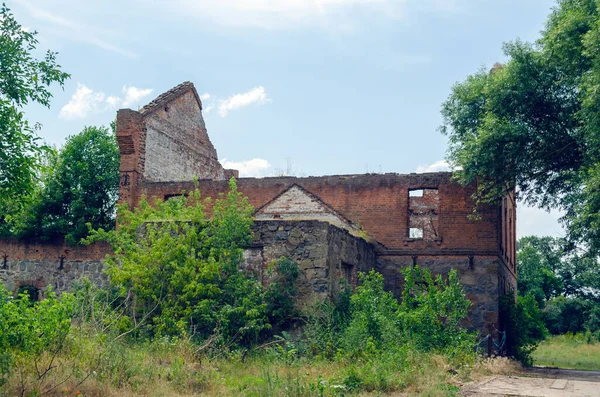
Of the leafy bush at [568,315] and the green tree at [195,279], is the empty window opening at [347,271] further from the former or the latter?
the leafy bush at [568,315]

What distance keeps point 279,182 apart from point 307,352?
410 inches

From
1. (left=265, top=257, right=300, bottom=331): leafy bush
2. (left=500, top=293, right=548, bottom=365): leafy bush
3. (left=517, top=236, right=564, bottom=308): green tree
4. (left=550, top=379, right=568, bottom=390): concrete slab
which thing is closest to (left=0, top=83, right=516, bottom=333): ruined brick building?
(left=500, top=293, right=548, bottom=365): leafy bush

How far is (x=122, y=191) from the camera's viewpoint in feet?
78.6

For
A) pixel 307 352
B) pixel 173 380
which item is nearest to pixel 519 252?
pixel 307 352

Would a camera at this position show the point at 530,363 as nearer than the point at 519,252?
Yes

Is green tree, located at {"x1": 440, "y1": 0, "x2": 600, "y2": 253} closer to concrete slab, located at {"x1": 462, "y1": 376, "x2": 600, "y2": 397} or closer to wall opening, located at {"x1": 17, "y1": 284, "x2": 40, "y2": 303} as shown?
concrete slab, located at {"x1": 462, "y1": 376, "x2": 600, "y2": 397}

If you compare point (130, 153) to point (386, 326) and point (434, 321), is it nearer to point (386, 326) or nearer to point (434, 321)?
point (386, 326)

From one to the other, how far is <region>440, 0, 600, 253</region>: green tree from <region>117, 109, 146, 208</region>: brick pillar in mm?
11114

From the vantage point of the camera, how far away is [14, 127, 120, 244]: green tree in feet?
82.4

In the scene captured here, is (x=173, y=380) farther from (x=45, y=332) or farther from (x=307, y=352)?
(x=307, y=352)

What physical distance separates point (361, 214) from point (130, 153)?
8.58 m

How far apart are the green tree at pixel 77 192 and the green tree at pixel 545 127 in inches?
551

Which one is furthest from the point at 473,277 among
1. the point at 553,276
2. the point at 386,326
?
the point at 553,276

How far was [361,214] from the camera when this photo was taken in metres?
21.9
